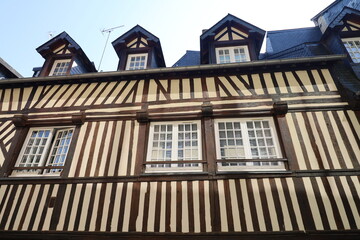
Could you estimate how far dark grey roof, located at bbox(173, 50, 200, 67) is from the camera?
7865 mm

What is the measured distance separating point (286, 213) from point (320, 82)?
344 centimetres

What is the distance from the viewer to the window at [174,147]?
468cm

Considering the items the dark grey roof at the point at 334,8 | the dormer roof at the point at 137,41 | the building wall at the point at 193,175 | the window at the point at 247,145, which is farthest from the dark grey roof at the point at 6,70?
the dark grey roof at the point at 334,8

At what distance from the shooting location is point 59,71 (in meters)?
6.89

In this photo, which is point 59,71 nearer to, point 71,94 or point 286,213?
point 71,94

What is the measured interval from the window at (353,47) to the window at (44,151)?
26.1 feet

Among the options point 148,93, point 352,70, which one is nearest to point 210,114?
point 148,93

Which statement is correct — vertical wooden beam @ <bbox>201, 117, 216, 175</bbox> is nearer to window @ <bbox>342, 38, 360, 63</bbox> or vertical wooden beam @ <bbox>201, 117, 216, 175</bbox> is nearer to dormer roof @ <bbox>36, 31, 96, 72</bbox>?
window @ <bbox>342, 38, 360, 63</bbox>

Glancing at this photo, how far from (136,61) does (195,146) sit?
360 cm

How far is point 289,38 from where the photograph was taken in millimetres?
7895

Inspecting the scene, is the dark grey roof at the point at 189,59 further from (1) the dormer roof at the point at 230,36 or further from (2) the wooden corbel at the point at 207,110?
(2) the wooden corbel at the point at 207,110

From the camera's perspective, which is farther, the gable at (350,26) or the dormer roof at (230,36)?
the dormer roof at (230,36)

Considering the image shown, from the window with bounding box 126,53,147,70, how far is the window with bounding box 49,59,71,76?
2.05 m

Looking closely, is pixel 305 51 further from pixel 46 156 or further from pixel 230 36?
pixel 46 156
